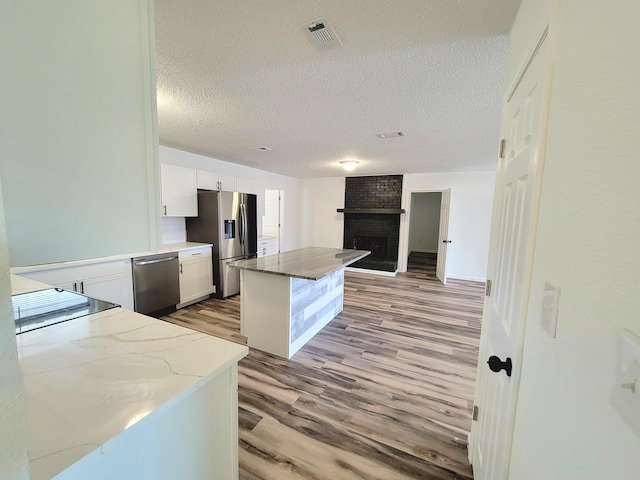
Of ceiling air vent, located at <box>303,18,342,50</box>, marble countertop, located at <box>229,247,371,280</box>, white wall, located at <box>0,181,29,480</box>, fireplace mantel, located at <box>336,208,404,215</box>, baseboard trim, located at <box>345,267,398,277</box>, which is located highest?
ceiling air vent, located at <box>303,18,342,50</box>

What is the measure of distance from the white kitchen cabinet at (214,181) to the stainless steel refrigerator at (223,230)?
0.17 m

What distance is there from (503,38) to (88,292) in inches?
155

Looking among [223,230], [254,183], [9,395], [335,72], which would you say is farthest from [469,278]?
[9,395]

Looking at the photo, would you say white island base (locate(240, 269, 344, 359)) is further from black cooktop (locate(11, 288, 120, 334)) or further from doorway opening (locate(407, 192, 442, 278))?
doorway opening (locate(407, 192, 442, 278))

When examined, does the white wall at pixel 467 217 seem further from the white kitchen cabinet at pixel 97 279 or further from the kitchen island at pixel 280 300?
the white kitchen cabinet at pixel 97 279

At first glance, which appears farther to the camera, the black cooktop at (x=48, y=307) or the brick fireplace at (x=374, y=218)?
the brick fireplace at (x=374, y=218)

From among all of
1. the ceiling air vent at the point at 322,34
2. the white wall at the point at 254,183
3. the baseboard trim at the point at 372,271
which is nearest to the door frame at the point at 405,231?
the baseboard trim at the point at 372,271

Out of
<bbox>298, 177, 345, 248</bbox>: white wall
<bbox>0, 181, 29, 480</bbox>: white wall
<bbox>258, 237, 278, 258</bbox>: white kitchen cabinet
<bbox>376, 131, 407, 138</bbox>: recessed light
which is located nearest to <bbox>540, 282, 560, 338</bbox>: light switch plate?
<bbox>0, 181, 29, 480</bbox>: white wall

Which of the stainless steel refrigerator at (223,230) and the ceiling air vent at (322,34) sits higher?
the ceiling air vent at (322,34)

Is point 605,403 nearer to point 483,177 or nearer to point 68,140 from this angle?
point 68,140

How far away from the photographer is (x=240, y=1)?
46.7 inches

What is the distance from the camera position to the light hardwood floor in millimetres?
1516

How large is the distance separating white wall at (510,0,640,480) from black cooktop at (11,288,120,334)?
1.94 meters

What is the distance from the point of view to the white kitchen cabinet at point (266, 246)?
4941mm
